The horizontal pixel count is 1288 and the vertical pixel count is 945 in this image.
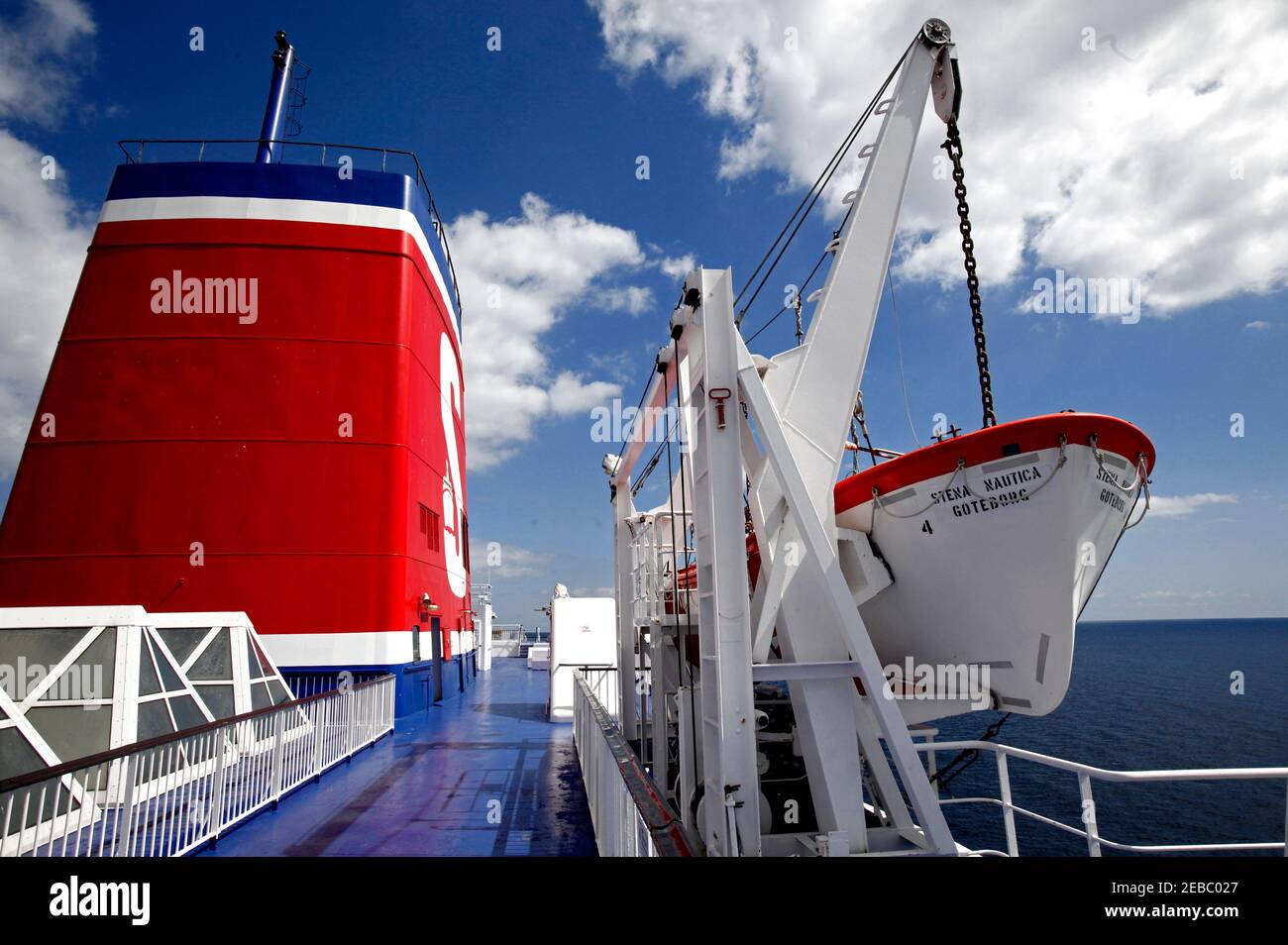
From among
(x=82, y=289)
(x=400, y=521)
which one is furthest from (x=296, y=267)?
(x=400, y=521)

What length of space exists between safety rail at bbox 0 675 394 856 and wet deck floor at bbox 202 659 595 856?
0.28 meters

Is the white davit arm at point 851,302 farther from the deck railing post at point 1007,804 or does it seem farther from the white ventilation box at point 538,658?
the white ventilation box at point 538,658

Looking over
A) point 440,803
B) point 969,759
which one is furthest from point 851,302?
point 440,803

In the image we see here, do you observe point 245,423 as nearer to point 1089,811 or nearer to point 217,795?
point 217,795

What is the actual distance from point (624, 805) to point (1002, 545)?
11.9 feet

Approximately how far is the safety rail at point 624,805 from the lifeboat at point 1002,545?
2.71 meters

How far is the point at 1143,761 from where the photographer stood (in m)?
27.4

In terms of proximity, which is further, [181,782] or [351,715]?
[351,715]

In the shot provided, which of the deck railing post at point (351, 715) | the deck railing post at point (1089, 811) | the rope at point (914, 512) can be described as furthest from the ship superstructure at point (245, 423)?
the deck railing post at point (1089, 811)

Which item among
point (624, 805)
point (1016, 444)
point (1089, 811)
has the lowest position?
point (1089, 811)
